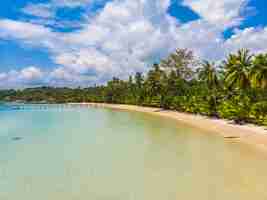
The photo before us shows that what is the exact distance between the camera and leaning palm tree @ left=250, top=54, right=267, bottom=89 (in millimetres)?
26844

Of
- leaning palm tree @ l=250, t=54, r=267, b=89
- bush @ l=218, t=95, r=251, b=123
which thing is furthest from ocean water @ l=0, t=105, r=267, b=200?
leaning palm tree @ l=250, t=54, r=267, b=89

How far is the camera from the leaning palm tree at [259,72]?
26844mm

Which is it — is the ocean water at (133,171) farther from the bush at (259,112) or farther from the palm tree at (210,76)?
the palm tree at (210,76)

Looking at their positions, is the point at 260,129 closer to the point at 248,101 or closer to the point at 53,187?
the point at 248,101

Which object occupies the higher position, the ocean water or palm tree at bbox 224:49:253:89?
palm tree at bbox 224:49:253:89

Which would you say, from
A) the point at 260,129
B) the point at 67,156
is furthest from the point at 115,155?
the point at 260,129

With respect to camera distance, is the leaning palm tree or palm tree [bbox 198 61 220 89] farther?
palm tree [bbox 198 61 220 89]

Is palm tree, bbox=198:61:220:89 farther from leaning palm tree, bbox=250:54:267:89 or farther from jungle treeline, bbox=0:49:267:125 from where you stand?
leaning palm tree, bbox=250:54:267:89

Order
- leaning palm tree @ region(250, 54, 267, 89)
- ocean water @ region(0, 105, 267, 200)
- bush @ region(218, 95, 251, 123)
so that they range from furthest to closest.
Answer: leaning palm tree @ region(250, 54, 267, 89)
bush @ region(218, 95, 251, 123)
ocean water @ region(0, 105, 267, 200)

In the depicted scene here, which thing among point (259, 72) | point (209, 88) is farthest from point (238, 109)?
point (209, 88)

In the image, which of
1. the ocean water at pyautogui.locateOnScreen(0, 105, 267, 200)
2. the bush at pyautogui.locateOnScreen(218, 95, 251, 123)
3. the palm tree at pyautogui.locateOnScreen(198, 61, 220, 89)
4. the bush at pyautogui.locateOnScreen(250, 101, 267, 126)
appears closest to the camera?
the ocean water at pyautogui.locateOnScreen(0, 105, 267, 200)

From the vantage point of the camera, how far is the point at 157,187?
33.1ft

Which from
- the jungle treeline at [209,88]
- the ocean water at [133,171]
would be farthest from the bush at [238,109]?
the ocean water at [133,171]

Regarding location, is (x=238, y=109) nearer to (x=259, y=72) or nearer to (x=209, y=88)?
(x=259, y=72)
